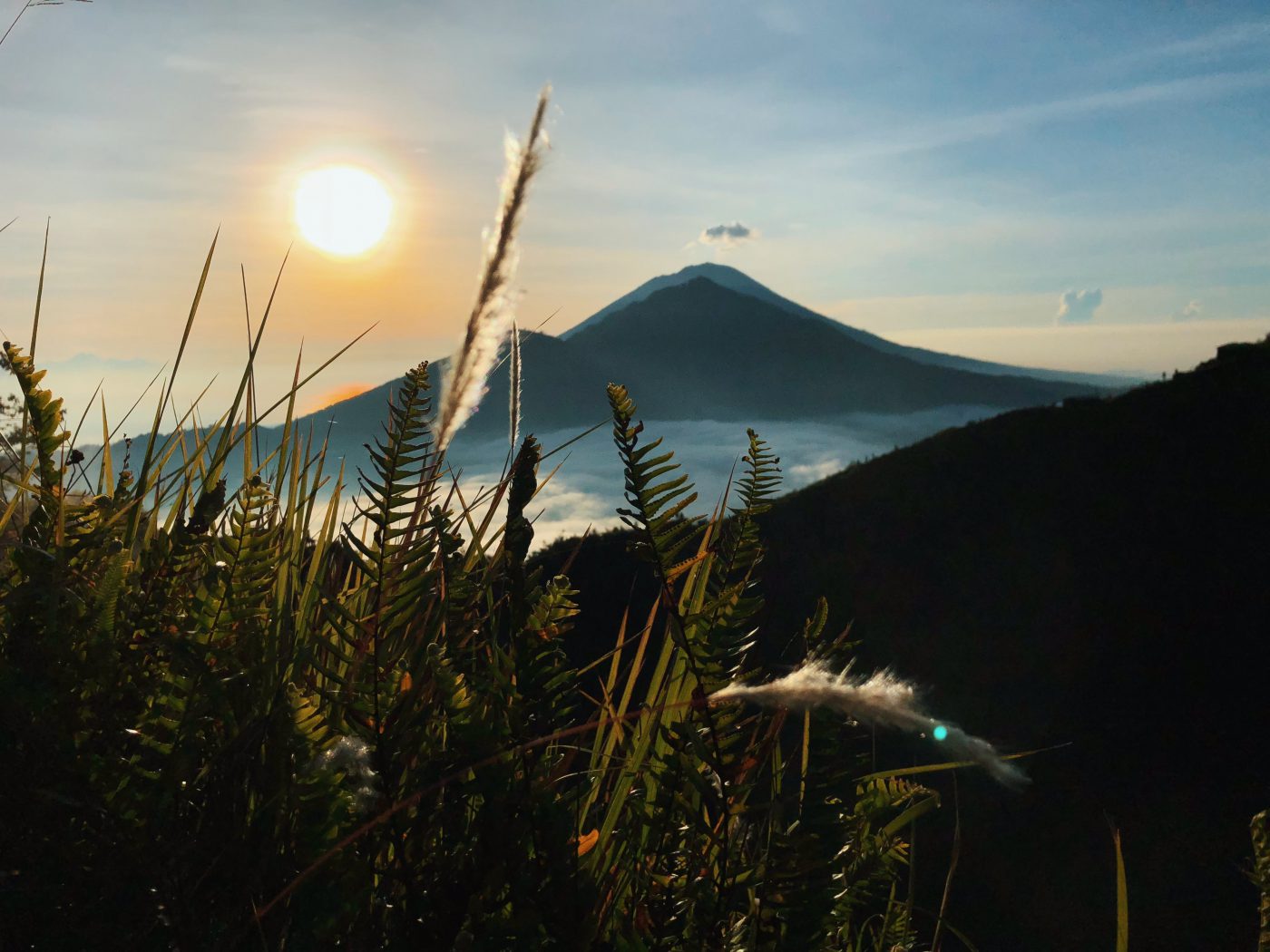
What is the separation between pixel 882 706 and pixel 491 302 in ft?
5.07

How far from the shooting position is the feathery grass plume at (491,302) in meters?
1.90

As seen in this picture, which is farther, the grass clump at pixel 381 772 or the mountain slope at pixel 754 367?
the mountain slope at pixel 754 367

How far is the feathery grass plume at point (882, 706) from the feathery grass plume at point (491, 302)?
4.14 ft

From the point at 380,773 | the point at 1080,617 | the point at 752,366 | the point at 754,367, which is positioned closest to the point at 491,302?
the point at 380,773

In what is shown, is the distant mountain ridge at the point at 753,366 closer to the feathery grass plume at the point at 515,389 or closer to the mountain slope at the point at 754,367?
the mountain slope at the point at 754,367

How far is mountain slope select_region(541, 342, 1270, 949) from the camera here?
6.32 metres

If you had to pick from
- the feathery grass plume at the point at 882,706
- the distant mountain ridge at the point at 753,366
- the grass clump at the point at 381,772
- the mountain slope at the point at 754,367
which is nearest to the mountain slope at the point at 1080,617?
the grass clump at the point at 381,772

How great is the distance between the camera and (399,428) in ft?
2.80

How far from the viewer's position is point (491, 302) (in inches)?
77.5

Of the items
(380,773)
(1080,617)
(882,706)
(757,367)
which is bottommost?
(1080,617)

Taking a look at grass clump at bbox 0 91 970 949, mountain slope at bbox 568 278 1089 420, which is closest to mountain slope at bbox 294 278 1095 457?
mountain slope at bbox 568 278 1089 420

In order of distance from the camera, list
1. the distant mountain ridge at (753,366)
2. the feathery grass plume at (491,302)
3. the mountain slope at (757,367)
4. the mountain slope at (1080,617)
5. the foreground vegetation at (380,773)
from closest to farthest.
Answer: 1. the foreground vegetation at (380,773)
2. the feathery grass plume at (491,302)
3. the mountain slope at (1080,617)
4. the distant mountain ridge at (753,366)
5. the mountain slope at (757,367)

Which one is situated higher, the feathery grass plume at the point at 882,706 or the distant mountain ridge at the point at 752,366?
the distant mountain ridge at the point at 752,366

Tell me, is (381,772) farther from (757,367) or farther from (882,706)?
(757,367)
